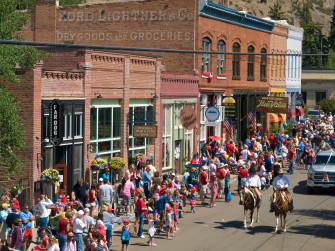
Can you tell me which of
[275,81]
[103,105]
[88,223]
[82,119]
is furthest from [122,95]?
[275,81]

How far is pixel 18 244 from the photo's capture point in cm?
1889

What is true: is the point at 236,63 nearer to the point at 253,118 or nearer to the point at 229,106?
the point at 253,118

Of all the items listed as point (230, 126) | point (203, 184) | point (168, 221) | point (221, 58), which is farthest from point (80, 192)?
point (221, 58)

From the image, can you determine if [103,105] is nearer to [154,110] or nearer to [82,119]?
[82,119]

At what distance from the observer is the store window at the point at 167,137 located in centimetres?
3825

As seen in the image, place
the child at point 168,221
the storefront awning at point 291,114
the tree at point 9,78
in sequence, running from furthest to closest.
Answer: the storefront awning at point 291,114 < the child at point 168,221 < the tree at point 9,78

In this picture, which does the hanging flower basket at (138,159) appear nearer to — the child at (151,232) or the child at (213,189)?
the child at (213,189)

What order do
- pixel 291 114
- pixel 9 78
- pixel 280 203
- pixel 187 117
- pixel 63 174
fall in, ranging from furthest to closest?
pixel 291 114
pixel 187 117
pixel 63 174
pixel 280 203
pixel 9 78

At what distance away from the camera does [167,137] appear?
38656mm

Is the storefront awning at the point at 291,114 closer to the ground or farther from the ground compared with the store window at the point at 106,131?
farther from the ground

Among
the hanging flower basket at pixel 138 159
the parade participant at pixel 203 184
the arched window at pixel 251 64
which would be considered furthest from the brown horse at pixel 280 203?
the arched window at pixel 251 64

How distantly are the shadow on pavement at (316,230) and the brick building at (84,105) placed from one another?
375 inches

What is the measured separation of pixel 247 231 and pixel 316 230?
2.44 m

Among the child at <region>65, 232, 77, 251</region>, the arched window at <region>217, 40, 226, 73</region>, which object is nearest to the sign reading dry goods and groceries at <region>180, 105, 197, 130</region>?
the arched window at <region>217, 40, 226, 73</region>
